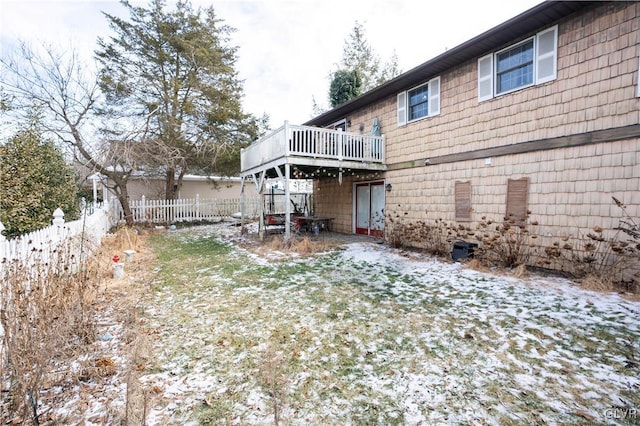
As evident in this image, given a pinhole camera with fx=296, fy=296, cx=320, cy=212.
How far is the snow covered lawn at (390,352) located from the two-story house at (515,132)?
200cm

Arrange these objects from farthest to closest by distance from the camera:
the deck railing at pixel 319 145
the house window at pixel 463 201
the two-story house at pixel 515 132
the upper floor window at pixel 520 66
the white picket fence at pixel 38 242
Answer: the deck railing at pixel 319 145 → the house window at pixel 463 201 → the upper floor window at pixel 520 66 → the two-story house at pixel 515 132 → the white picket fence at pixel 38 242

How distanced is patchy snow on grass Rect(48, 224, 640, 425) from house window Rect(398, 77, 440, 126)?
17.3ft

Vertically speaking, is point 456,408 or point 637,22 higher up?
point 637,22

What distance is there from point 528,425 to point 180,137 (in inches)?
662

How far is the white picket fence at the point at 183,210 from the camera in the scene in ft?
51.4

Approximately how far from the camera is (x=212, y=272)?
246 inches

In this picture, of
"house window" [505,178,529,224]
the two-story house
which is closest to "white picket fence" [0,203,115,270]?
the two-story house

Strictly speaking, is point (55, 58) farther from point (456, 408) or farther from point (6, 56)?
point (456, 408)

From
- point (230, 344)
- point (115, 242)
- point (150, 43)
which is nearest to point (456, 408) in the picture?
point (230, 344)

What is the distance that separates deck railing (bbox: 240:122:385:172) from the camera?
8.75 meters

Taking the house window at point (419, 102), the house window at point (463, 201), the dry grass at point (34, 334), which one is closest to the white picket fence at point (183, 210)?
the house window at point (419, 102)


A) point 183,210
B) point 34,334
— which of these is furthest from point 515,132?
point 183,210

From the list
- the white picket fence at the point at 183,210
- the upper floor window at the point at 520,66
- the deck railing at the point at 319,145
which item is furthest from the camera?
the white picket fence at the point at 183,210

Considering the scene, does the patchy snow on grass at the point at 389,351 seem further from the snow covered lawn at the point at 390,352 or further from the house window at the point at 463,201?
the house window at the point at 463,201
